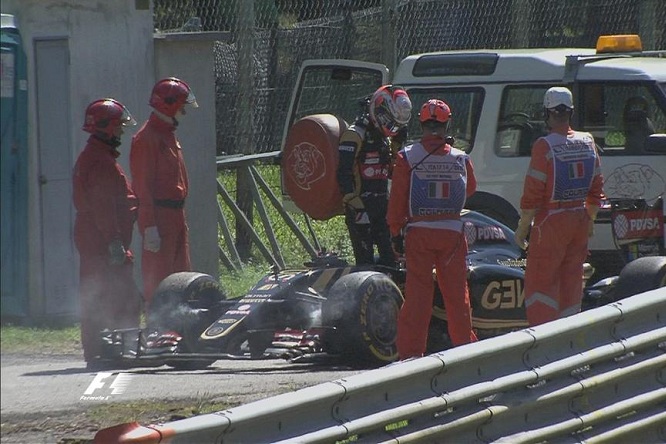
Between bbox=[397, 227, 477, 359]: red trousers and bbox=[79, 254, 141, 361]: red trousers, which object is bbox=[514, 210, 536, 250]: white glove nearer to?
bbox=[397, 227, 477, 359]: red trousers

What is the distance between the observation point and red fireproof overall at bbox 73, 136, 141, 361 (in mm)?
6027

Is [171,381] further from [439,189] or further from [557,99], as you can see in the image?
[557,99]

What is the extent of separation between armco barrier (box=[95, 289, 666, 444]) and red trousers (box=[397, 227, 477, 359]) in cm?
144

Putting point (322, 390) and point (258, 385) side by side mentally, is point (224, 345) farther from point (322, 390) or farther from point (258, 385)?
point (322, 390)

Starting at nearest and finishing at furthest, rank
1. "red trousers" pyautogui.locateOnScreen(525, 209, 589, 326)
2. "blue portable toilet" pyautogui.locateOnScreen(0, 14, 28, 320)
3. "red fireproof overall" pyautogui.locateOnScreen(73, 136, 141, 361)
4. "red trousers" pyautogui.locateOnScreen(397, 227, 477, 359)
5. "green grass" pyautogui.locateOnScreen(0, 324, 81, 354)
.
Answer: "blue portable toilet" pyautogui.locateOnScreen(0, 14, 28, 320), "green grass" pyautogui.locateOnScreen(0, 324, 81, 354), "red fireproof overall" pyautogui.locateOnScreen(73, 136, 141, 361), "red trousers" pyautogui.locateOnScreen(397, 227, 477, 359), "red trousers" pyautogui.locateOnScreen(525, 209, 589, 326)

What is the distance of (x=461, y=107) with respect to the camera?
34.3 ft

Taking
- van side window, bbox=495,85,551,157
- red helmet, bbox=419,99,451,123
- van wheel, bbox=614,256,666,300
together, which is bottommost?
van wheel, bbox=614,256,666,300

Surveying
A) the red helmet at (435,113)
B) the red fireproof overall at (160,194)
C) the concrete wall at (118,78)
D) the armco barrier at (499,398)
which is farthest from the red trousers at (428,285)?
the concrete wall at (118,78)

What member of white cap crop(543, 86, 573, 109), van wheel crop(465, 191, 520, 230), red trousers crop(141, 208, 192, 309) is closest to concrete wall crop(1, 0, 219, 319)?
red trousers crop(141, 208, 192, 309)

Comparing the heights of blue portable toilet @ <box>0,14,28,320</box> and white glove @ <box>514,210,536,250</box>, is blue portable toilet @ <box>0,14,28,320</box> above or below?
above

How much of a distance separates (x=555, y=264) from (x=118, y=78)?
3074 mm

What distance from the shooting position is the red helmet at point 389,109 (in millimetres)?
8547

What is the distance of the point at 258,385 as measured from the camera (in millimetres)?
6926

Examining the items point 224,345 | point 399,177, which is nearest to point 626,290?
point 399,177
